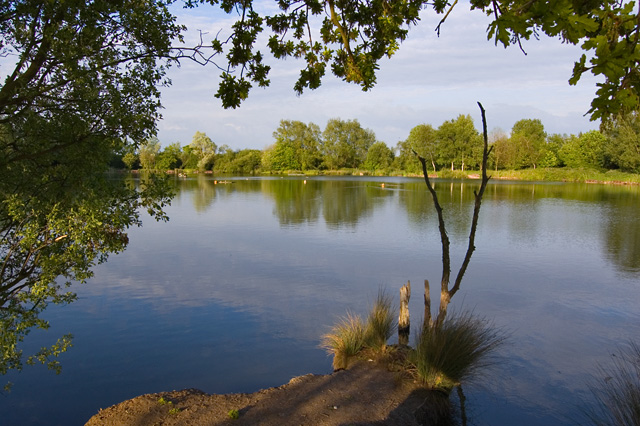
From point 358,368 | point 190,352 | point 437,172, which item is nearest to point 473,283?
point 358,368

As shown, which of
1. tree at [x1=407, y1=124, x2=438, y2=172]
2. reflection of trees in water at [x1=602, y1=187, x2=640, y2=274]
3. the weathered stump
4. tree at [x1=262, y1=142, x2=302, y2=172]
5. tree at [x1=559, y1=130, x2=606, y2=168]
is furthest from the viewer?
tree at [x1=262, y1=142, x2=302, y2=172]

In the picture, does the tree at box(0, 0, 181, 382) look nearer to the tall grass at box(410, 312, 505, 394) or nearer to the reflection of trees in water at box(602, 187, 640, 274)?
the tall grass at box(410, 312, 505, 394)

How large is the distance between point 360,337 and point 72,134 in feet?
15.5

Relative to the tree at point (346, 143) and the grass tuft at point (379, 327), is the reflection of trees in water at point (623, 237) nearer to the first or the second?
the grass tuft at point (379, 327)

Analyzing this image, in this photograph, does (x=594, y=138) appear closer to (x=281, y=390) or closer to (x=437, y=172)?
(x=437, y=172)

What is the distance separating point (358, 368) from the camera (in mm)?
6410

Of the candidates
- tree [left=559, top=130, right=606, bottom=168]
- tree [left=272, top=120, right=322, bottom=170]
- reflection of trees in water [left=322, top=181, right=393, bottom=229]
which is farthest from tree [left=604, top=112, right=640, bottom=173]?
tree [left=272, top=120, right=322, bottom=170]

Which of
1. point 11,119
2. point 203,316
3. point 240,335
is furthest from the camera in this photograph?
point 203,316

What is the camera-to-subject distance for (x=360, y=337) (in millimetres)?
6996

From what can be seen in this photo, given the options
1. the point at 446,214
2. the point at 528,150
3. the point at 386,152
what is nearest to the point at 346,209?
the point at 446,214

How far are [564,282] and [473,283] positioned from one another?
244cm

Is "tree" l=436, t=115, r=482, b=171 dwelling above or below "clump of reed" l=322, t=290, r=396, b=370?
above

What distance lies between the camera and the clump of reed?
22.5 feet

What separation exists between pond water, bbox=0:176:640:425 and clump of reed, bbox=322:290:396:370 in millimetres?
365
